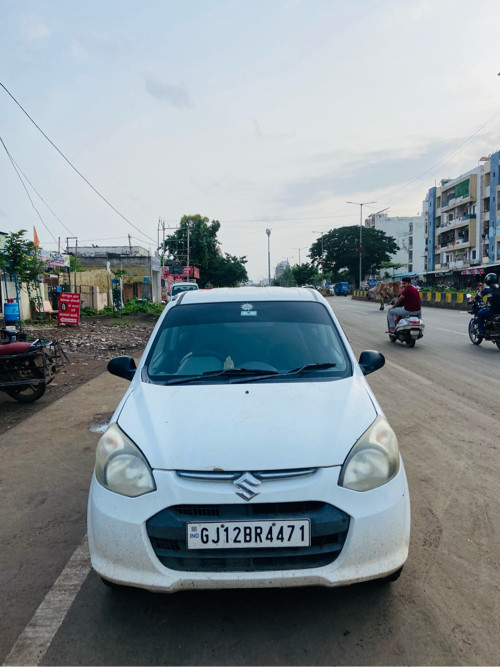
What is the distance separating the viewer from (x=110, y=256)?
4853cm

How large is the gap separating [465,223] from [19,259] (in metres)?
58.1

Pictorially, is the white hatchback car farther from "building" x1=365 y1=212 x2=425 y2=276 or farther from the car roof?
"building" x1=365 y1=212 x2=425 y2=276

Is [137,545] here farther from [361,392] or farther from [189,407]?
[361,392]

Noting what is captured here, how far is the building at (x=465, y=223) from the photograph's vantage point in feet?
180

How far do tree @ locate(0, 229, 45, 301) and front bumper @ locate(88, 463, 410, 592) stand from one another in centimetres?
1794

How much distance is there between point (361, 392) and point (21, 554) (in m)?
2.26

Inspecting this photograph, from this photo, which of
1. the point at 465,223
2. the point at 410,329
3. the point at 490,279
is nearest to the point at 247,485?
the point at 410,329

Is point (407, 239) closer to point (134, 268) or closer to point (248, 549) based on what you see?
point (134, 268)

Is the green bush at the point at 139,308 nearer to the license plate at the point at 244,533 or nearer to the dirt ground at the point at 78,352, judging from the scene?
the dirt ground at the point at 78,352

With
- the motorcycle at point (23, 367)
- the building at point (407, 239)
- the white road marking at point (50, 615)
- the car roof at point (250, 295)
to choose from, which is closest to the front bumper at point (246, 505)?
the white road marking at point (50, 615)

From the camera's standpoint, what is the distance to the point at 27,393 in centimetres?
759

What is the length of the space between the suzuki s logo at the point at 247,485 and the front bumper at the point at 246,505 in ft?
0.08

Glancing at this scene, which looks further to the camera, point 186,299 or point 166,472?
point 186,299

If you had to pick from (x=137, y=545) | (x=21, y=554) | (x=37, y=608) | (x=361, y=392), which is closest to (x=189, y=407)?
(x=137, y=545)
